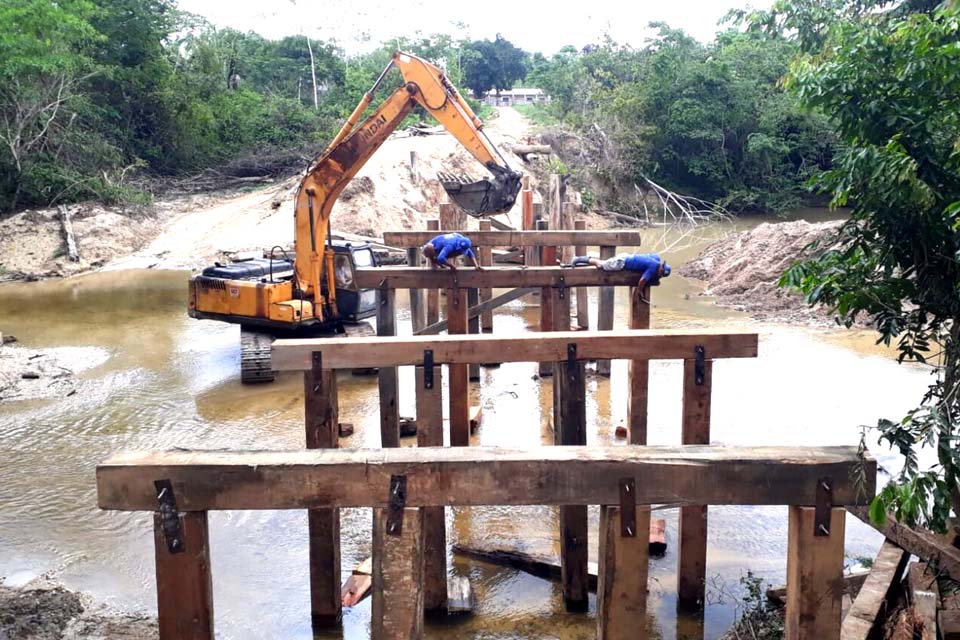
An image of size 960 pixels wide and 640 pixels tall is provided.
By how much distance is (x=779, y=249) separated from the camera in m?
16.6

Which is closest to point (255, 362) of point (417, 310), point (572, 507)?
point (417, 310)

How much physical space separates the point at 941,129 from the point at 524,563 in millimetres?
3529

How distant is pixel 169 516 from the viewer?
2.75 m

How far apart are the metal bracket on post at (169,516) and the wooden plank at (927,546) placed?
314 cm

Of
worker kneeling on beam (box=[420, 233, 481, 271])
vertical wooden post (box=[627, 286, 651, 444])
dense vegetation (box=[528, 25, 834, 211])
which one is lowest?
vertical wooden post (box=[627, 286, 651, 444])

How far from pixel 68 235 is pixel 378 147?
15.2 m

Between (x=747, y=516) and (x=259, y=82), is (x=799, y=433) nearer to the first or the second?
(x=747, y=516)

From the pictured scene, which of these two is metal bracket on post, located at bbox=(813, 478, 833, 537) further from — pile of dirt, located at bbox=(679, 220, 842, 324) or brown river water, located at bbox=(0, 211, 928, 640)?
pile of dirt, located at bbox=(679, 220, 842, 324)

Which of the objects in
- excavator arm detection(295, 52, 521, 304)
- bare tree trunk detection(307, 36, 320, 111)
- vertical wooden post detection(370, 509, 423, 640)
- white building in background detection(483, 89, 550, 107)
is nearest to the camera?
vertical wooden post detection(370, 509, 423, 640)

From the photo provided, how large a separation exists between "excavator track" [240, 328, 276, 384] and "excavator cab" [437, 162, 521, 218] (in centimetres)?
309

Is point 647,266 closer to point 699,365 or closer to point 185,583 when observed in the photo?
point 699,365

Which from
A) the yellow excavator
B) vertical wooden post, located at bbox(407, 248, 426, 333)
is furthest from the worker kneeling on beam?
vertical wooden post, located at bbox(407, 248, 426, 333)

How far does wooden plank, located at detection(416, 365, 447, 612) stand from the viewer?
4.79 meters

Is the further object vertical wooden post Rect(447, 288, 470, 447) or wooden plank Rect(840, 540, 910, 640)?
vertical wooden post Rect(447, 288, 470, 447)
